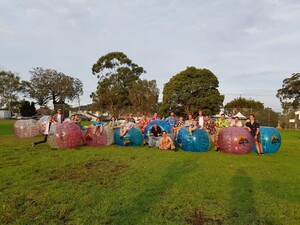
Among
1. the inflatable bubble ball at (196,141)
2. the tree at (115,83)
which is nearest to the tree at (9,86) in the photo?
the tree at (115,83)

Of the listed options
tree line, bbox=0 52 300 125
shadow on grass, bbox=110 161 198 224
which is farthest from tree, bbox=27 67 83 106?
shadow on grass, bbox=110 161 198 224

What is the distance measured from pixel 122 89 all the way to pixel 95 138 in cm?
3800

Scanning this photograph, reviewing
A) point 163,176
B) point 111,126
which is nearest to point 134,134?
point 111,126

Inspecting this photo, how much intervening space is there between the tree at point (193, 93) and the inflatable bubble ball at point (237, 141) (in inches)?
1148

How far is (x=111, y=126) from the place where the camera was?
46.4ft

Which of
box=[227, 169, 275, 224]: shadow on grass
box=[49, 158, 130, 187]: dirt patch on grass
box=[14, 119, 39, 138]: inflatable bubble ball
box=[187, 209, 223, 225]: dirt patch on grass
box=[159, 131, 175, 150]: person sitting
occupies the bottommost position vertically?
box=[187, 209, 223, 225]: dirt patch on grass

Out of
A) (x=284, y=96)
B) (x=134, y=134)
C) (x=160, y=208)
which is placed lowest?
(x=160, y=208)

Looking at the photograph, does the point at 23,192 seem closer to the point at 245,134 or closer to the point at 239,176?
the point at 239,176

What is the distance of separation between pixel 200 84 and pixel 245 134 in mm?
30974

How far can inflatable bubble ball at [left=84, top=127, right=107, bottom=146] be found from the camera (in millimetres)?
13500

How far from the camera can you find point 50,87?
6556 cm

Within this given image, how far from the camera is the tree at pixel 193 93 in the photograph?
4119cm

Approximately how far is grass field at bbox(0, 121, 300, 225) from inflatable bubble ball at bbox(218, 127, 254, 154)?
6.46 feet

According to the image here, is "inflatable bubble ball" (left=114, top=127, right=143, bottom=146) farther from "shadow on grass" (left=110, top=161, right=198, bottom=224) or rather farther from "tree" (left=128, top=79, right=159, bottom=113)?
"tree" (left=128, top=79, right=159, bottom=113)
